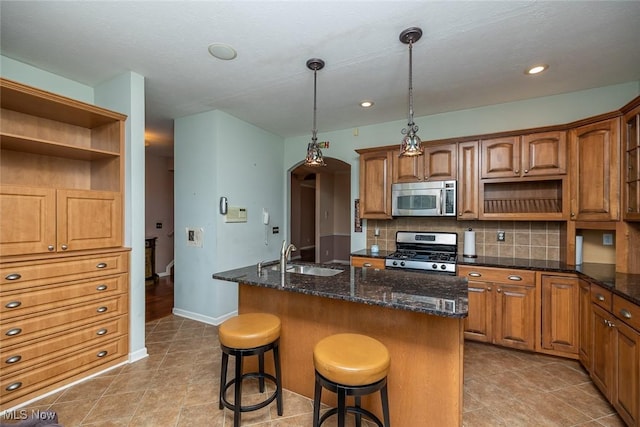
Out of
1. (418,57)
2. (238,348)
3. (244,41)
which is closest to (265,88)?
(244,41)

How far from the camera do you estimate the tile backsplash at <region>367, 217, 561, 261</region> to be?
321cm

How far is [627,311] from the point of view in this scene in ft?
6.07

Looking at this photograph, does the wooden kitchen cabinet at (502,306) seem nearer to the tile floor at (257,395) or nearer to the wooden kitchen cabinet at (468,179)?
the tile floor at (257,395)

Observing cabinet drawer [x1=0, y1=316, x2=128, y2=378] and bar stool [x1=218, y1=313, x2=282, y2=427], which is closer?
bar stool [x1=218, y1=313, x2=282, y2=427]

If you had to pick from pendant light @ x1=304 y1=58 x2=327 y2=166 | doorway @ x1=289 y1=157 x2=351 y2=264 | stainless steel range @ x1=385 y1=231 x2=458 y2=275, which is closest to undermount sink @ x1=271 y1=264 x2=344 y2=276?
pendant light @ x1=304 y1=58 x2=327 y2=166

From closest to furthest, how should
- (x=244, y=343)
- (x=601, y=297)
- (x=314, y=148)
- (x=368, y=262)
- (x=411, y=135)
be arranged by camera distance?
(x=244, y=343) → (x=411, y=135) → (x=601, y=297) → (x=314, y=148) → (x=368, y=262)

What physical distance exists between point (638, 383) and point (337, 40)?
3.01 meters

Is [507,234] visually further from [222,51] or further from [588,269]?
[222,51]

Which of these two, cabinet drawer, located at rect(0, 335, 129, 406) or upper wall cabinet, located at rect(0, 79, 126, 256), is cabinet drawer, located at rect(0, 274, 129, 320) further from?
cabinet drawer, located at rect(0, 335, 129, 406)

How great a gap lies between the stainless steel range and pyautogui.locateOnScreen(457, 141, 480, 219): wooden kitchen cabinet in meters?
0.38

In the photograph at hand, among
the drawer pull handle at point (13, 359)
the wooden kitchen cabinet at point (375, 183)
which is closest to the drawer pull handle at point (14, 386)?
the drawer pull handle at point (13, 359)

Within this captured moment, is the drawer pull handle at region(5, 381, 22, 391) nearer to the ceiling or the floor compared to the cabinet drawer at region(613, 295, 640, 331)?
nearer to the floor

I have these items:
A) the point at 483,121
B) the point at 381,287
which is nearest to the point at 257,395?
the point at 381,287

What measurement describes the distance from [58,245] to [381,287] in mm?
2615
